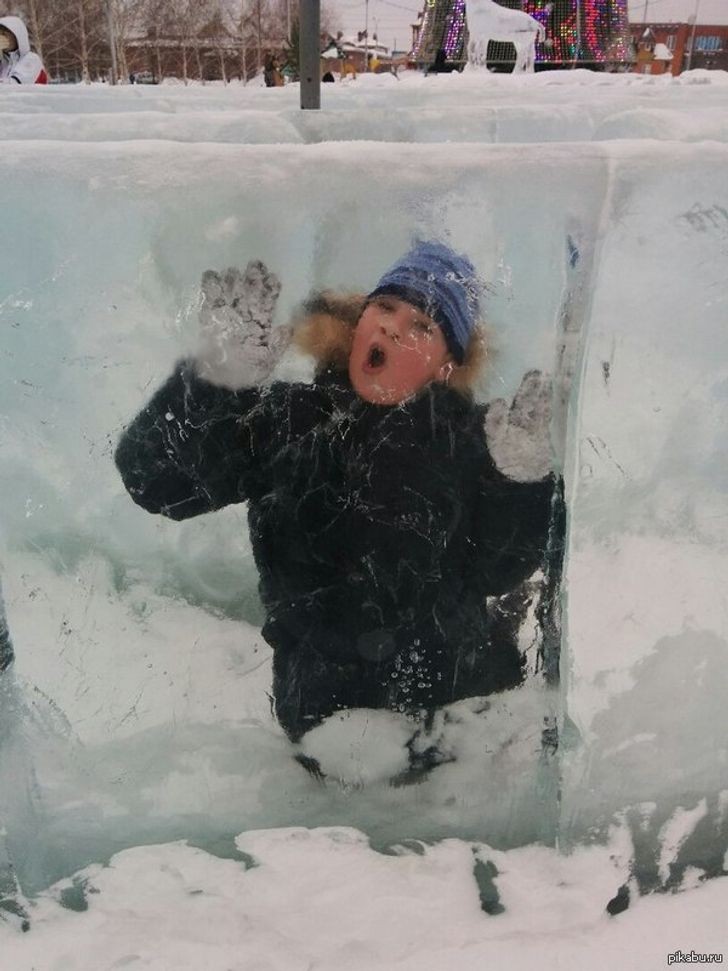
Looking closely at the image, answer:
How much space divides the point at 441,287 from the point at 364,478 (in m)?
0.31

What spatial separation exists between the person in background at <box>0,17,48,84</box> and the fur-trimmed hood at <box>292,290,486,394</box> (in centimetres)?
529

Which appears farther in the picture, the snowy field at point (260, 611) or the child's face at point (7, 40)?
the child's face at point (7, 40)

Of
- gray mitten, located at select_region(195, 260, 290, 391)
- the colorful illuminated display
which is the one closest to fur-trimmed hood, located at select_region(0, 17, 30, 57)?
gray mitten, located at select_region(195, 260, 290, 391)

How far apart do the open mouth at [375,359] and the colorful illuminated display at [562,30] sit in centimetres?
1170

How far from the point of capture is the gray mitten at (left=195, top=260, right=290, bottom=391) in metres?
1.10

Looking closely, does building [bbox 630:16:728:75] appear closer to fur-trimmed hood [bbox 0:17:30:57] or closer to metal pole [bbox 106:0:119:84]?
metal pole [bbox 106:0:119:84]

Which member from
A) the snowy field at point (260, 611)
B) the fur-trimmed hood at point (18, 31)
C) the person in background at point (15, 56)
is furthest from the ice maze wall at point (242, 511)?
the fur-trimmed hood at point (18, 31)

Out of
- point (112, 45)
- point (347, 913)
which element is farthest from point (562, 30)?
point (347, 913)

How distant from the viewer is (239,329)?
1127 mm

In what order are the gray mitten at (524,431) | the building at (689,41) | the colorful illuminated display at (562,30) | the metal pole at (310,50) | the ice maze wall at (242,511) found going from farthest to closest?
the building at (689,41), the colorful illuminated display at (562,30), the metal pole at (310,50), the gray mitten at (524,431), the ice maze wall at (242,511)

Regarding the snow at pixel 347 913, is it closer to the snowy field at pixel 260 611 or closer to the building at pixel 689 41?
the snowy field at pixel 260 611

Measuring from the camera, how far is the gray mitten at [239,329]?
3.62ft

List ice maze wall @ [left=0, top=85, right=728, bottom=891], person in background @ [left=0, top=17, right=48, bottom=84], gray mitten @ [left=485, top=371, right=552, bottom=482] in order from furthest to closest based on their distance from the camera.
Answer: person in background @ [left=0, top=17, right=48, bottom=84]
gray mitten @ [left=485, top=371, right=552, bottom=482]
ice maze wall @ [left=0, top=85, right=728, bottom=891]

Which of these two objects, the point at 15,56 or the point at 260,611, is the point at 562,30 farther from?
the point at 260,611
